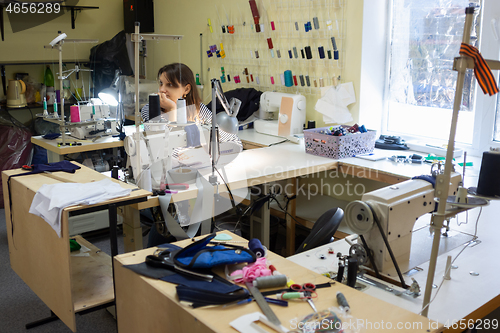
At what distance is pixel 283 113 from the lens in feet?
11.1

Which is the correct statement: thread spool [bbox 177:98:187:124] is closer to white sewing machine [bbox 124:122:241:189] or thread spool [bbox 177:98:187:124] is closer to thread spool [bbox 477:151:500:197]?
white sewing machine [bbox 124:122:241:189]

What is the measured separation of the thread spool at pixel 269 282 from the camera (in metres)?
1.25

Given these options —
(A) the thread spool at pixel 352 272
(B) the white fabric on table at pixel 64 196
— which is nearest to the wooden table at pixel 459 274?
(A) the thread spool at pixel 352 272

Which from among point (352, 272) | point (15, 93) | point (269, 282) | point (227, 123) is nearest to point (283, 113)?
point (227, 123)

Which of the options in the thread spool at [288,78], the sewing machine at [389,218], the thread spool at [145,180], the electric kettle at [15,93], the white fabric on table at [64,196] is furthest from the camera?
the electric kettle at [15,93]

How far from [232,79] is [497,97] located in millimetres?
2284

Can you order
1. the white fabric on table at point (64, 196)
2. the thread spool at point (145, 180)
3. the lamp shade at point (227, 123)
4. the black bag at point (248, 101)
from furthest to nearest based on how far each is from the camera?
1. the black bag at point (248, 101)
2. the lamp shade at point (227, 123)
3. the thread spool at point (145, 180)
4. the white fabric on table at point (64, 196)

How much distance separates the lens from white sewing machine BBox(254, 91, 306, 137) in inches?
131

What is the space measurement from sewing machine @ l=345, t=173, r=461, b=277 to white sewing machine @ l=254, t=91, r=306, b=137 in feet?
6.19

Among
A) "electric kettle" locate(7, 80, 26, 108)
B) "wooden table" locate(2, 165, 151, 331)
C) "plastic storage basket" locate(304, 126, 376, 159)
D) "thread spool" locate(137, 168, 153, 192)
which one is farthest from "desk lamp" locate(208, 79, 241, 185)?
"electric kettle" locate(7, 80, 26, 108)

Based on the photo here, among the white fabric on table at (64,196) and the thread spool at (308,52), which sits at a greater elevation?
the thread spool at (308,52)

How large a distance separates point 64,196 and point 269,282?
99cm

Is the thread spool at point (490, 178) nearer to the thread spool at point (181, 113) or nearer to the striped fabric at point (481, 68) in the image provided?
A: the striped fabric at point (481, 68)

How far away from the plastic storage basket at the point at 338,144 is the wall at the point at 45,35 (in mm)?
3281
